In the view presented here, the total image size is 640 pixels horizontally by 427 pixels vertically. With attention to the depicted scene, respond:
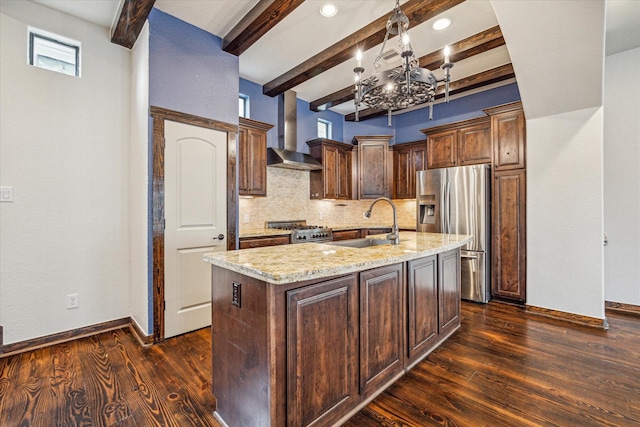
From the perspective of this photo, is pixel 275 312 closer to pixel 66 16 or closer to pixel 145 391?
pixel 145 391

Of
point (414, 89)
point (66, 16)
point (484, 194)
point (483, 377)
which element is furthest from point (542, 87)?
point (66, 16)

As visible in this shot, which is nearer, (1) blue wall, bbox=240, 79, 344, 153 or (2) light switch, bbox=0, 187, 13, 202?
(2) light switch, bbox=0, 187, 13, 202

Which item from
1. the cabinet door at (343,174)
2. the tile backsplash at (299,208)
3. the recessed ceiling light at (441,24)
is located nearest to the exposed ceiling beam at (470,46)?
the recessed ceiling light at (441,24)

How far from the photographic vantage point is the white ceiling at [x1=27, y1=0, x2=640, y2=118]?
2.58 m

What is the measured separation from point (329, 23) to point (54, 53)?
8.66 feet

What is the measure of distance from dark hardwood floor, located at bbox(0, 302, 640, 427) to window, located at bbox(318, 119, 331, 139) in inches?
154

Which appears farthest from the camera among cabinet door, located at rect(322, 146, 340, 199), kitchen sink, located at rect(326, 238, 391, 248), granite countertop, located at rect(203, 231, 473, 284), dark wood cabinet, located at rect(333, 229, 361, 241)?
cabinet door, located at rect(322, 146, 340, 199)

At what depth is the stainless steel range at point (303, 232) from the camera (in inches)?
148

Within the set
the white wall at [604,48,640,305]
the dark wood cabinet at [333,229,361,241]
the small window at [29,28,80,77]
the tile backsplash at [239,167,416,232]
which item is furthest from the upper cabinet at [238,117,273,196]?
the white wall at [604,48,640,305]

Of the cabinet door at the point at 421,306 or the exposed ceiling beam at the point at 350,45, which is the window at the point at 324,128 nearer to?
the exposed ceiling beam at the point at 350,45

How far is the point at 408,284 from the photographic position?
2.05 metres

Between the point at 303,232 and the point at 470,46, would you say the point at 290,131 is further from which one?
the point at 470,46

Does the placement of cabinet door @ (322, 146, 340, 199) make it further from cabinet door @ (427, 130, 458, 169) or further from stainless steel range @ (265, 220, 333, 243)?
cabinet door @ (427, 130, 458, 169)

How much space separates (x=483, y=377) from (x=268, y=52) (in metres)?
3.83
